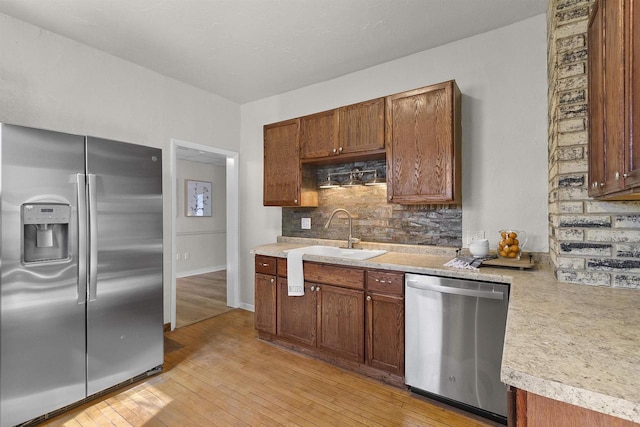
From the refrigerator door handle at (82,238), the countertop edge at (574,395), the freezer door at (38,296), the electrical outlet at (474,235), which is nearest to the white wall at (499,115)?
the electrical outlet at (474,235)

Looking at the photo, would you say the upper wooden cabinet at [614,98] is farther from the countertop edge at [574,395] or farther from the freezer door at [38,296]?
the freezer door at [38,296]

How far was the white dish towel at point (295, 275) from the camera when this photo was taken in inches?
109

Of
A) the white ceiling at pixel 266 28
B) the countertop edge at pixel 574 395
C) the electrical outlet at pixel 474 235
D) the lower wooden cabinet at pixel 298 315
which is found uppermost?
the white ceiling at pixel 266 28

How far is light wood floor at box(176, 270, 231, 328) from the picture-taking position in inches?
152

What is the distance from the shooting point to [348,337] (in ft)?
8.27

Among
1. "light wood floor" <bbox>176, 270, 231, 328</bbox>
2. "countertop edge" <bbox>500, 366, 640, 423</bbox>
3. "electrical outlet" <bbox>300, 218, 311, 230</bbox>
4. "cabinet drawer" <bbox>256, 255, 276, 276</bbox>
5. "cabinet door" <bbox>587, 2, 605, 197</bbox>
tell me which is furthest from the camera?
"light wood floor" <bbox>176, 270, 231, 328</bbox>

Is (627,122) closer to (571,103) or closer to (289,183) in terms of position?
(571,103)

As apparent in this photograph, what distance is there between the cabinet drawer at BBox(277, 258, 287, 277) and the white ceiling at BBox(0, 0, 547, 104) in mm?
1935

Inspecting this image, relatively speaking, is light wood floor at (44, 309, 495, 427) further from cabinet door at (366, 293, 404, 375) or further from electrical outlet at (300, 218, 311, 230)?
electrical outlet at (300, 218, 311, 230)

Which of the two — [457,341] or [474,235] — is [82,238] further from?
[474,235]

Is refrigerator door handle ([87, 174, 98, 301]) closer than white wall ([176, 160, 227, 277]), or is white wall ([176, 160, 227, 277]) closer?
refrigerator door handle ([87, 174, 98, 301])

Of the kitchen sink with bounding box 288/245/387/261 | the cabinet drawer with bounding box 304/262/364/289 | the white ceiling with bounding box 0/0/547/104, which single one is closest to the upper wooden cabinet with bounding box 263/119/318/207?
the kitchen sink with bounding box 288/245/387/261

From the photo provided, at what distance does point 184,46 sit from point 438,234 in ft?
9.17

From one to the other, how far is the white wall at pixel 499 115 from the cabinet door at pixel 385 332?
3.13 ft
